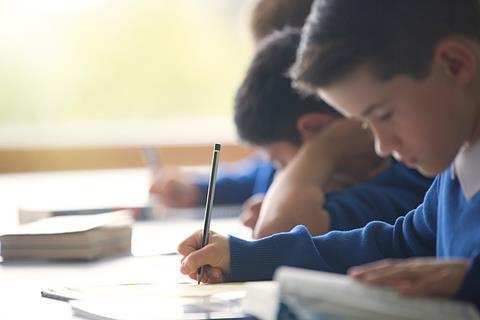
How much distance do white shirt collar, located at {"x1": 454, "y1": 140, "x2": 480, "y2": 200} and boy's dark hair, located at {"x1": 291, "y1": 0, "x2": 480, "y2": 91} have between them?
84mm

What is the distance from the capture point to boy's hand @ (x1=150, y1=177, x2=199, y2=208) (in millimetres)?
2192

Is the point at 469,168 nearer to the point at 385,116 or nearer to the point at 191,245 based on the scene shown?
the point at 385,116

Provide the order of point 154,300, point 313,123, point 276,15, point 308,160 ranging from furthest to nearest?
point 276,15 → point 313,123 → point 308,160 → point 154,300

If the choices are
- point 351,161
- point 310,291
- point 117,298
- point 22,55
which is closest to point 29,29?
point 22,55

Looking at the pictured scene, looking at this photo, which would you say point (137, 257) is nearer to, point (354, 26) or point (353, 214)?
point (353, 214)

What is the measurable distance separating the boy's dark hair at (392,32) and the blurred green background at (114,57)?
7.29ft

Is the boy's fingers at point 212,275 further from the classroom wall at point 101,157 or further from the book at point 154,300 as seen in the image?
the classroom wall at point 101,157

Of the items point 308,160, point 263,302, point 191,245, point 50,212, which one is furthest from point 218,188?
point 263,302

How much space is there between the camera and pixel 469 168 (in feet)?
2.61

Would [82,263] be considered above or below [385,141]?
below

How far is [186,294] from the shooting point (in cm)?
93

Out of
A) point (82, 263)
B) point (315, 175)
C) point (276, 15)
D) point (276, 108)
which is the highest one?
point (276, 15)

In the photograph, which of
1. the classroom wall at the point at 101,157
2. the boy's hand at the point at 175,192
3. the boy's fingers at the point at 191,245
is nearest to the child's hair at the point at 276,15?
the boy's hand at the point at 175,192

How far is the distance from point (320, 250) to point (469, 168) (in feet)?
0.86
